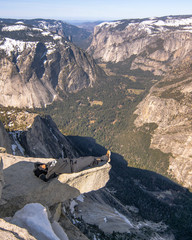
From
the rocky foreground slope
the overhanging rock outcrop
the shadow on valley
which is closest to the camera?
the overhanging rock outcrop

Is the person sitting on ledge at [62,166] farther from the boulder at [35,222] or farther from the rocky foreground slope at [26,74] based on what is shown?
the rocky foreground slope at [26,74]

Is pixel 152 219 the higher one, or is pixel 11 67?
pixel 11 67

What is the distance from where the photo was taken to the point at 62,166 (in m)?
19.4

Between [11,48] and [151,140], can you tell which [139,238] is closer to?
[151,140]

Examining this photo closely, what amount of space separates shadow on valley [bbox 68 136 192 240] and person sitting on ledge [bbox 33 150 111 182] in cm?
5491

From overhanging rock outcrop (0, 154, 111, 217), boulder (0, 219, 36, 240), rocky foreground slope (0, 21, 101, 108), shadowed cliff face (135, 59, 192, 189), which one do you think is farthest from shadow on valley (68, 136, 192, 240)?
Result: rocky foreground slope (0, 21, 101, 108)

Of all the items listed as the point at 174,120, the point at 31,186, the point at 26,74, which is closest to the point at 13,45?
the point at 26,74

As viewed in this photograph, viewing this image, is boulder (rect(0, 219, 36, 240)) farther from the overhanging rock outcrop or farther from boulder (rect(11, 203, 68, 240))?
the overhanging rock outcrop

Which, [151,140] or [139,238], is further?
[151,140]

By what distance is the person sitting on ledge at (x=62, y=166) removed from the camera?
17.6 m

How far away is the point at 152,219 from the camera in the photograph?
231 feet

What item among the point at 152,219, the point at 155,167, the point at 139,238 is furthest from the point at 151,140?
the point at 139,238

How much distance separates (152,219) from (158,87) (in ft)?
357

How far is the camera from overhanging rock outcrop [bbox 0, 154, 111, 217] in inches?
580
